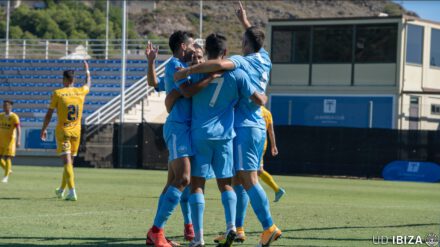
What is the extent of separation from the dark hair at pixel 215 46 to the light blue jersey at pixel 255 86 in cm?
32

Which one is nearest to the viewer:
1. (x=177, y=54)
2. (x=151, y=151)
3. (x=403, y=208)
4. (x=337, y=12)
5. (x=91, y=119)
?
(x=177, y=54)

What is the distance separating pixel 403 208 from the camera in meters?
16.2

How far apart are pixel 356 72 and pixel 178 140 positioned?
3019 cm

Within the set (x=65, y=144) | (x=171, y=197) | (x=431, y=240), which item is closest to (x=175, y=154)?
(x=171, y=197)

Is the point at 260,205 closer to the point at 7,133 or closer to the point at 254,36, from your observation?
the point at 254,36

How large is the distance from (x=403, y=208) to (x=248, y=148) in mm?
7472

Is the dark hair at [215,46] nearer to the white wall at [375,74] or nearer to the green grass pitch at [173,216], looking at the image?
the green grass pitch at [173,216]

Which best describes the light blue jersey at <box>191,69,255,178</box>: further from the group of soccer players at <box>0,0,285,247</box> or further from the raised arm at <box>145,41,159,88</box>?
the raised arm at <box>145,41,159,88</box>

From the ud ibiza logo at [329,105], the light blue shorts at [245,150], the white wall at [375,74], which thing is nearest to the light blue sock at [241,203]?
the light blue shorts at [245,150]

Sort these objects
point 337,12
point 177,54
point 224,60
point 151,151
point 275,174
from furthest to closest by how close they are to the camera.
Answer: point 337,12, point 151,151, point 275,174, point 177,54, point 224,60

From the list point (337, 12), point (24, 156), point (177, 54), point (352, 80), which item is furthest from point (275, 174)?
point (337, 12)

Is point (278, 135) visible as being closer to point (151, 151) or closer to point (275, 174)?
point (275, 174)

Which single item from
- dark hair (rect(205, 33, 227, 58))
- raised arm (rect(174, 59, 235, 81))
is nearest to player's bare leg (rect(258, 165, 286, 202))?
dark hair (rect(205, 33, 227, 58))

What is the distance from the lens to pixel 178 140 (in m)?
9.20
